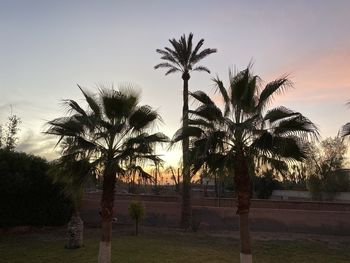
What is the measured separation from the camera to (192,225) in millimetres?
24516

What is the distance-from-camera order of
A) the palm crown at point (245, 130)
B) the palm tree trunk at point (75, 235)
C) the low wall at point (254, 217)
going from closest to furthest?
the palm crown at point (245, 130)
the palm tree trunk at point (75, 235)
the low wall at point (254, 217)

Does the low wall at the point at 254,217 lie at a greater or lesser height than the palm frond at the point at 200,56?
lesser

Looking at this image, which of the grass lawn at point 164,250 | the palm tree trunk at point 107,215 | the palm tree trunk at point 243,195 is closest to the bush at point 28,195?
the grass lawn at point 164,250

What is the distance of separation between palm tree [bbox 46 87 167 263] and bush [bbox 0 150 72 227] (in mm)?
9998

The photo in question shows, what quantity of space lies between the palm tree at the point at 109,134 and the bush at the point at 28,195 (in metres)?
10.00

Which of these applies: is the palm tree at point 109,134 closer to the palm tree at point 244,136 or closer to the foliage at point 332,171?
the palm tree at point 244,136

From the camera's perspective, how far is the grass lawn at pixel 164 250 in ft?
49.9

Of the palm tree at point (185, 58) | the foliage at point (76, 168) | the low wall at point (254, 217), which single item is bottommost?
the low wall at point (254, 217)

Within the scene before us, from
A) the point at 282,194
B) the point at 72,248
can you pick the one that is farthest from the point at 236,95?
the point at 282,194

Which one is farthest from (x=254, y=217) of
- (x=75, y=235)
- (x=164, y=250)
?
(x=75, y=235)

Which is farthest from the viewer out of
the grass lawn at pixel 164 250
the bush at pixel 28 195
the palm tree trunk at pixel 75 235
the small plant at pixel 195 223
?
the small plant at pixel 195 223

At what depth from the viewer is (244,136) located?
12.0 m

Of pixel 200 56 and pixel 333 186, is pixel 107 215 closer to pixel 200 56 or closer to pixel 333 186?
pixel 200 56

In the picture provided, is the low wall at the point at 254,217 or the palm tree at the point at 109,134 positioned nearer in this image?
the palm tree at the point at 109,134
